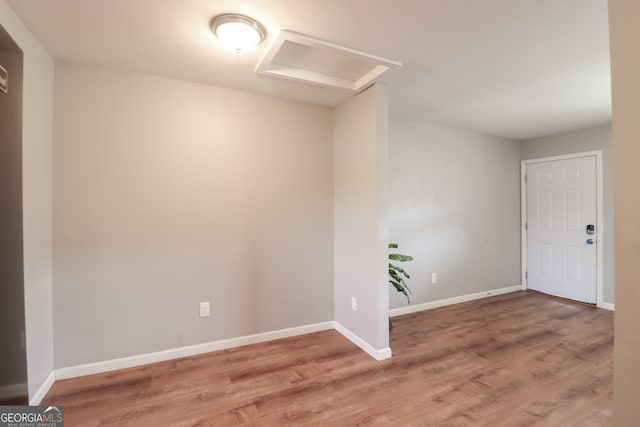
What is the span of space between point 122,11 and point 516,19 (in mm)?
2229

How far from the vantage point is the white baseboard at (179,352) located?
217cm

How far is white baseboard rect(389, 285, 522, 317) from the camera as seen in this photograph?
3.56 metres

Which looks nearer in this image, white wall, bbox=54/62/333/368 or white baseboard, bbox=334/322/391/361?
white wall, bbox=54/62/333/368

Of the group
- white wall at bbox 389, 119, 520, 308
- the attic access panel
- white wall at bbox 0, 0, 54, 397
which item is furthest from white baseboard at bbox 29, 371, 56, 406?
white wall at bbox 389, 119, 520, 308

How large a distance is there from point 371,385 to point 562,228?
3.81m

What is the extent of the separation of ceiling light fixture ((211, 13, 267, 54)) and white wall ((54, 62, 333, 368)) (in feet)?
2.82

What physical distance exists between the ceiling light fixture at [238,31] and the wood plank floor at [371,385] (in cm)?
230

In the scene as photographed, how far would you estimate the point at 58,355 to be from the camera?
213 centimetres

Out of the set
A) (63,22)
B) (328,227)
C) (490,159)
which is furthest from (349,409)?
(490,159)

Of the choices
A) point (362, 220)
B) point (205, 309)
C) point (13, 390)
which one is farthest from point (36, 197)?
point (362, 220)

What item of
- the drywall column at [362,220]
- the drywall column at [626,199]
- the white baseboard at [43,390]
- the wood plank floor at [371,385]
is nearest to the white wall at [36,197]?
the white baseboard at [43,390]

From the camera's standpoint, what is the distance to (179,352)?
96.6 inches

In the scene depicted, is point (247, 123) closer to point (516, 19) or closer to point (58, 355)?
point (516, 19)

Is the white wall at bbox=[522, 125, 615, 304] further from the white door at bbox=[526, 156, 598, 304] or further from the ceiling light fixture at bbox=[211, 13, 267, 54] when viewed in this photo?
the ceiling light fixture at bbox=[211, 13, 267, 54]
